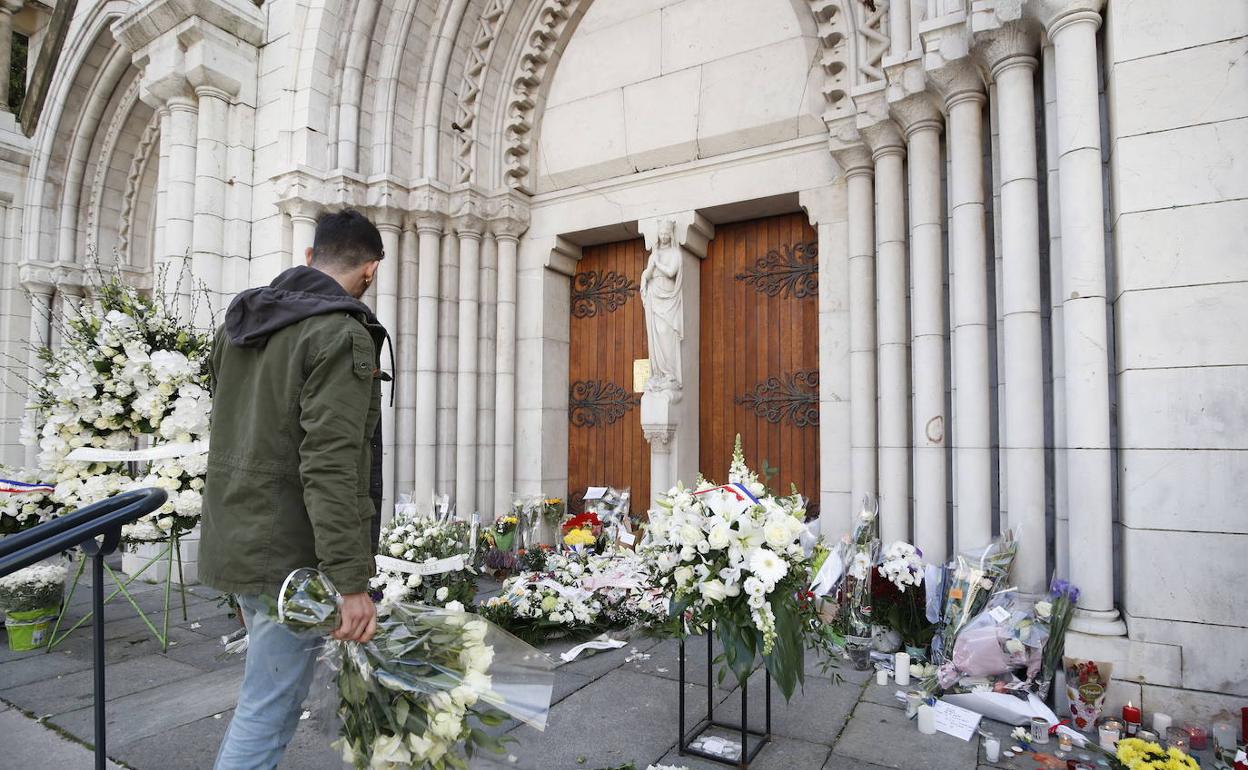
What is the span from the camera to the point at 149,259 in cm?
918

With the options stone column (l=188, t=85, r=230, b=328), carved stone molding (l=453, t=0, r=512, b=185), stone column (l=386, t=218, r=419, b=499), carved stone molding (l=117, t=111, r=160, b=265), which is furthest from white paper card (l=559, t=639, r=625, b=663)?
carved stone molding (l=117, t=111, r=160, b=265)

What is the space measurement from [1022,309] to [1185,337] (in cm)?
69

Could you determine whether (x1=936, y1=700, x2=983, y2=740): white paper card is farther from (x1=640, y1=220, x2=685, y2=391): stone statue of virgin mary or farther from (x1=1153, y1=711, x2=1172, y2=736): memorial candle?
(x1=640, y1=220, x2=685, y2=391): stone statue of virgin mary

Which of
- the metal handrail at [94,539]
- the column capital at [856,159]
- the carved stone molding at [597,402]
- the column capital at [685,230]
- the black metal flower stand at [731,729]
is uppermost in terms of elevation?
the column capital at [856,159]

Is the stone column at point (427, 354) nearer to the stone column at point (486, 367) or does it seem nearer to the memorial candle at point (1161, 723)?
the stone column at point (486, 367)

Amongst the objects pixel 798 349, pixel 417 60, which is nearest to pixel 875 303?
pixel 798 349

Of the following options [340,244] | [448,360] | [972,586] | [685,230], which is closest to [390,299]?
[448,360]

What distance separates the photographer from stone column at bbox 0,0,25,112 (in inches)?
367

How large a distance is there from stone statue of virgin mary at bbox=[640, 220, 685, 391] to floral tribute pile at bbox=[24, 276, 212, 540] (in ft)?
9.65

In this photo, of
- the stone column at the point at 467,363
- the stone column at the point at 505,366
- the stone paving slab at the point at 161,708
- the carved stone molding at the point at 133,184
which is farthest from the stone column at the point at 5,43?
the stone paving slab at the point at 161,708

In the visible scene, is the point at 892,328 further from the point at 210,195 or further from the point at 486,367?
the point at 210,195

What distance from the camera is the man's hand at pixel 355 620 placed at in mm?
1531

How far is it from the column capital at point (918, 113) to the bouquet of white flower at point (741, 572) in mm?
2748

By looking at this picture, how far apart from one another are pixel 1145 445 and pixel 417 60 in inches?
236
